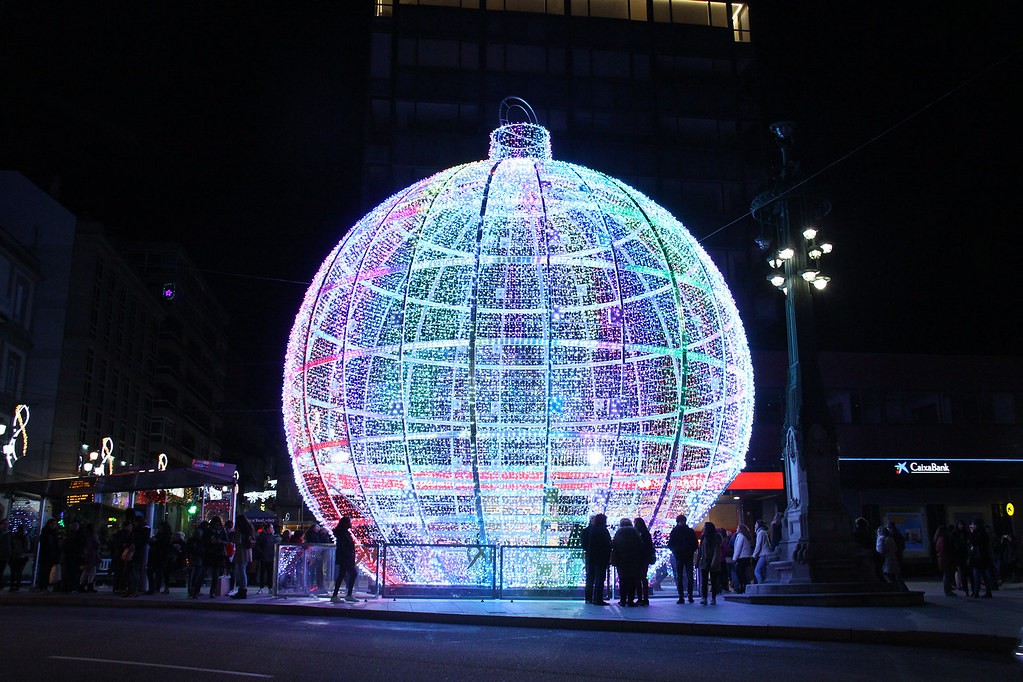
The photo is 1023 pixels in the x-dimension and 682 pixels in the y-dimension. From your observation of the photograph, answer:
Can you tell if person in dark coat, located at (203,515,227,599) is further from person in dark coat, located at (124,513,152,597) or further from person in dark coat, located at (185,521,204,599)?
person in dark coat, located at (124,513,152,597)

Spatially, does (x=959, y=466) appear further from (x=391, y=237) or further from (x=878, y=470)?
(x=391, y=237)

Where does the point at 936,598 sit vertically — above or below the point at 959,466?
below

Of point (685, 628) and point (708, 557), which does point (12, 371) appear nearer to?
point (708, 557)

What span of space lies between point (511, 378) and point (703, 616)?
4056 mm

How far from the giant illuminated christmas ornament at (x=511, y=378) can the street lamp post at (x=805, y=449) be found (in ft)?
5.90

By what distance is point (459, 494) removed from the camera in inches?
468

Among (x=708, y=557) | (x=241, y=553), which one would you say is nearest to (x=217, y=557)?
(x=241, y=553)

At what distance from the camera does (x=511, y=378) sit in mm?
12680

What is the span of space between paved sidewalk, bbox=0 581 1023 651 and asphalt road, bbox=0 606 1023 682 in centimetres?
45

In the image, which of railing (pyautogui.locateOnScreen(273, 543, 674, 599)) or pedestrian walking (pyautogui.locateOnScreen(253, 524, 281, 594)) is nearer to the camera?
railing (pyautogui.locateOnScreen(273, 543, 674, 599))

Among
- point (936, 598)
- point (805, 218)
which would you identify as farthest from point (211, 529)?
point (936, 598)

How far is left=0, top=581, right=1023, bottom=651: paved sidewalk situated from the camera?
9.54 metres

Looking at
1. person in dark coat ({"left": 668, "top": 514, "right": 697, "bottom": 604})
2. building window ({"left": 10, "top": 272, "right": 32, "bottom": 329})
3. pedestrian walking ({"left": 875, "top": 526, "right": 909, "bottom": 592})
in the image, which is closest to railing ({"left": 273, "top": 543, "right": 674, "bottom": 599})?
person in dark coat ({"left": 668, "top": 514, "right": 697, "bottom": 604})

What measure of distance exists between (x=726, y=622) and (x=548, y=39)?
37179 mm
